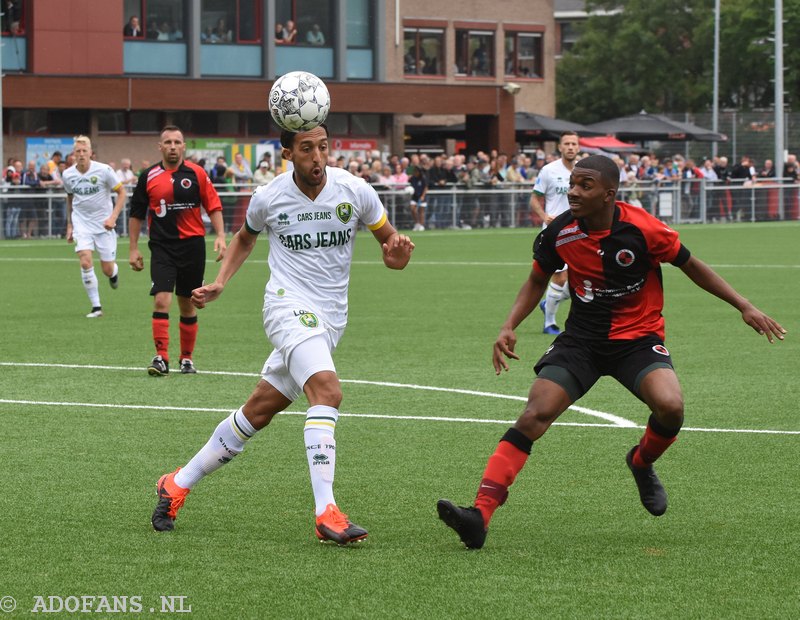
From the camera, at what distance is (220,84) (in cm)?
4766

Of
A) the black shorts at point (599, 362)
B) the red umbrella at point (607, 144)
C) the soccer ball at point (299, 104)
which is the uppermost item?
the red umbrella at point (607, 144)

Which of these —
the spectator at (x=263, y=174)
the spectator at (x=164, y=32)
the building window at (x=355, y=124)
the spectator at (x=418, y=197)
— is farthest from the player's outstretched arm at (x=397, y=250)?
the building window at (x=355, y=124)

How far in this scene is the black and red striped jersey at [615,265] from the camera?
24.1 ft

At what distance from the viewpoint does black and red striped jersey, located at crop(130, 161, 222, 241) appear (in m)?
14.0

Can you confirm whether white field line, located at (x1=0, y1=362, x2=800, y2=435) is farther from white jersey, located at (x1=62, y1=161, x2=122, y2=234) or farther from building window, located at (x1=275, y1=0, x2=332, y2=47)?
building window, located at (x1=275, y1=0, x2=332, y2=47)

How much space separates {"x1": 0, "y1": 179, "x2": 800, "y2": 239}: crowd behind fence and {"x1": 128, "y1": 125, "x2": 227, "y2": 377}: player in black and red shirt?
67.5ft

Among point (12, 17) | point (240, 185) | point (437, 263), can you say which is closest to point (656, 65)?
point (12, 17)

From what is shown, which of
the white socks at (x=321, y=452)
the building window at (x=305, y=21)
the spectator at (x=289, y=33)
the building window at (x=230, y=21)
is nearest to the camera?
the white socks at (x=321, y=452)

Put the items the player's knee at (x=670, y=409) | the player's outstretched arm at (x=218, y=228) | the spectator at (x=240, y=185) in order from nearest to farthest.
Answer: the player's knee at (x=670, y=409), the player's outstretched arm at (x=218, y=228), the spectator at (x=240, y=185)

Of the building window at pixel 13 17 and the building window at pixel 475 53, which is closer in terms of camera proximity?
the building window at pixel 13 17

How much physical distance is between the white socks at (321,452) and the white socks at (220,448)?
446 millimetres

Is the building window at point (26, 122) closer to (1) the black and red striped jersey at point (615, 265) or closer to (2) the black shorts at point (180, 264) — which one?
(2) the black shorts at point (180, 264)

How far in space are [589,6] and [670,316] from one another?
2863 inches

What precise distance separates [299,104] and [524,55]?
53350 millimetres
